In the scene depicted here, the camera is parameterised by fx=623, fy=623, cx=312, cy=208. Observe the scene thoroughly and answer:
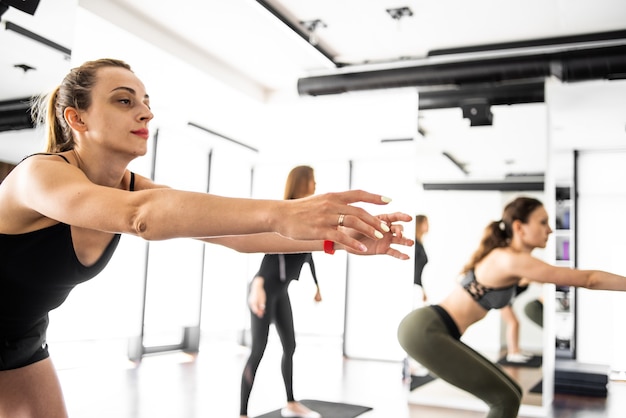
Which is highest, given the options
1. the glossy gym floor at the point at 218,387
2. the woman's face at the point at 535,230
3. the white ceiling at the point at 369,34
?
the white ceiling at the point at 369,34

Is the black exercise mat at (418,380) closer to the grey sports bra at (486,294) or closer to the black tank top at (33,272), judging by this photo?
the grey sports bra at (486,294)

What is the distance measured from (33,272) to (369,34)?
413 cm

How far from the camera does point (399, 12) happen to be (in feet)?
15.2

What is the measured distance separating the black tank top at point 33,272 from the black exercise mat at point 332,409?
124 inches

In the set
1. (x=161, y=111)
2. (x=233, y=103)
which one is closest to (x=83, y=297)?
(x=161, y=111)

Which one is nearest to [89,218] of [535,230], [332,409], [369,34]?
[535,230]

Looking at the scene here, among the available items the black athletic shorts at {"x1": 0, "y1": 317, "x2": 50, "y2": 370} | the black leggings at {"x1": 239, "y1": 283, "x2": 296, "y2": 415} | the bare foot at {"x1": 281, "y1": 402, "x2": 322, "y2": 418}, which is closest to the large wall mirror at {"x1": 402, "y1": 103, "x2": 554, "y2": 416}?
the bare foot at {"x1": 281, "y1": 402, "x2": 322, "y2": 418}

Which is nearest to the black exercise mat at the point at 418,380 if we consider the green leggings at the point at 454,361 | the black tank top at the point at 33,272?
the green leggings at the point at 454,361

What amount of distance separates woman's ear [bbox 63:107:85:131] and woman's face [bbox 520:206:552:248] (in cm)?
265

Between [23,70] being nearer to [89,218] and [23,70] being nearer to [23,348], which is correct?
[23,348]

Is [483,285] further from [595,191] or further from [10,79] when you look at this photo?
[595,191]

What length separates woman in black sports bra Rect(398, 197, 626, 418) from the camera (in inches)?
99.2

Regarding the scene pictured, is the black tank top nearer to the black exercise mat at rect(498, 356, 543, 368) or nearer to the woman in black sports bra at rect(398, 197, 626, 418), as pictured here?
the woman in black sports bra at rect(398, 197, 626, 418)

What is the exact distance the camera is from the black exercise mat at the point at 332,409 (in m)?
4.47
